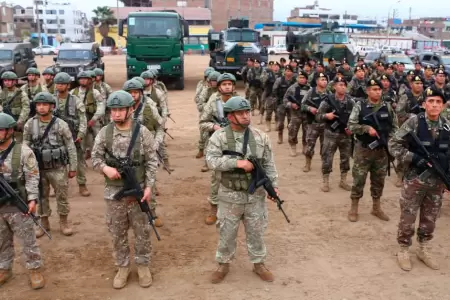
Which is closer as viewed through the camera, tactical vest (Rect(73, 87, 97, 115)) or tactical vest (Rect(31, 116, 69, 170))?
tactical vest (Rect(31, 116, 69, 170))

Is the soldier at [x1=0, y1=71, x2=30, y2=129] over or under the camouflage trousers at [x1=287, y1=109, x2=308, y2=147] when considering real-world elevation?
over

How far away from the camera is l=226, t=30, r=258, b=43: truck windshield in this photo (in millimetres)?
20562

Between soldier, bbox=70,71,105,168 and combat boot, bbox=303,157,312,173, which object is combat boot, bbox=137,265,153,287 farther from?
combat boot, bbox=303,157,312,173

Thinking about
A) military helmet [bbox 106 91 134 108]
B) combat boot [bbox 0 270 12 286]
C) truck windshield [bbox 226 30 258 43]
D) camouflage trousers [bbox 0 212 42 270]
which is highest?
truck windshield [bbox 226 30 258 43]

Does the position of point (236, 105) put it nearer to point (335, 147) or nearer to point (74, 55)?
point (335, 147)

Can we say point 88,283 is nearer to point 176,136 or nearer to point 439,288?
point 439,288

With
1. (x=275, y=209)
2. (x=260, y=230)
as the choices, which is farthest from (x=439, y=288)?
(x=275, y=209)

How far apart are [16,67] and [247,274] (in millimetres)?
16793

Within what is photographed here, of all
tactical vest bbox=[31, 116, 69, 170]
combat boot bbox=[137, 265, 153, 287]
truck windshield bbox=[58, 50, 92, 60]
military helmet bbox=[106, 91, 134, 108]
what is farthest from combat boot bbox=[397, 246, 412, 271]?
truck windshield bbox=[58, 50, 92, 60]

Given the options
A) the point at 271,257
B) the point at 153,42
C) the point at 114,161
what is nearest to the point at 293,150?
the point at 271,257

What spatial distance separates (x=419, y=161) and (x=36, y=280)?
406 centimetres

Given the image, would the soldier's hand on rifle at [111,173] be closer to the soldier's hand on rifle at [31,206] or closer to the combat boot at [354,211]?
the soldier's hand on rifle at [31,206]

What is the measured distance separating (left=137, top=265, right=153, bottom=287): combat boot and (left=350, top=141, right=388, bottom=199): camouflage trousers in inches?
122

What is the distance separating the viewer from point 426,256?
4957 millimetres
